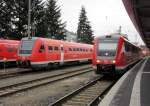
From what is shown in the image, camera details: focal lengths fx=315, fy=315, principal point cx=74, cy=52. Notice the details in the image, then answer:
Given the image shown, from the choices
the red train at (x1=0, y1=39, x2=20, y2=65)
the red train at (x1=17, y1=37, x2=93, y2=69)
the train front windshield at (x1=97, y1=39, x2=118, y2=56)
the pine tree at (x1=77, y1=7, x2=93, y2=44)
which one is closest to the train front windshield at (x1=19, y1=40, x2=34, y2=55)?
the red train at (x1=17, y1=37, x2=93, y2=69)

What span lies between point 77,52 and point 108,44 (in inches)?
608

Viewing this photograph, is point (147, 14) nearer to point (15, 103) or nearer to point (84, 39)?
point (15, 103)

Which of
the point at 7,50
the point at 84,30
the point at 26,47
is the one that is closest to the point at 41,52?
the point at 26,47

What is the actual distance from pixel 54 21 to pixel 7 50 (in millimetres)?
30183

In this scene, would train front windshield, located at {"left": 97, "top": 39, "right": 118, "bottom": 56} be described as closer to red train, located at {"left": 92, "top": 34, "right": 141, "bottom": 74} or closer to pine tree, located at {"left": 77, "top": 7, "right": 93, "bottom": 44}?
red train, located at {"left": 92, "top": 34, "right": 141, "bottom": 74}

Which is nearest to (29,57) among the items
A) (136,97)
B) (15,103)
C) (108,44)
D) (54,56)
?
(54,56)

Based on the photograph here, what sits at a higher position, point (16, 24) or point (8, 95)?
point (16, 24)

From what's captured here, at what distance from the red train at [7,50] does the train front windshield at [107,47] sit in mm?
10341

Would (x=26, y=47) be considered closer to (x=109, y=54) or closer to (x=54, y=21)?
(x=109, y=54)

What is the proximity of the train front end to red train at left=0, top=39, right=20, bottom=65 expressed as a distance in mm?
10220

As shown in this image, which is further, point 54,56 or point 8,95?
point 54,56

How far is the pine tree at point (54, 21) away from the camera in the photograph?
2303 inches

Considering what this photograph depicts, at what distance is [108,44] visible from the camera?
2053 centimetres

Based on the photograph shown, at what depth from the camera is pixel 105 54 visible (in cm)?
2012
